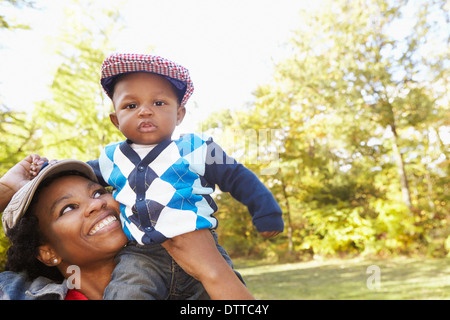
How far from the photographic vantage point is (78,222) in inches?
46.6

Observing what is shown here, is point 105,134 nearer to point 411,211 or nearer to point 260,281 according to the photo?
point 260,281

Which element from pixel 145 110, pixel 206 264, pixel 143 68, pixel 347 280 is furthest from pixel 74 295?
pixel 347 280

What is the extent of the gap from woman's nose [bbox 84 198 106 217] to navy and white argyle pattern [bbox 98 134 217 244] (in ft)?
0.17

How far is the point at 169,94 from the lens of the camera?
4.50 feet

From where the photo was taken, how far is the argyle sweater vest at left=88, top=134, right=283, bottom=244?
1.17 metres

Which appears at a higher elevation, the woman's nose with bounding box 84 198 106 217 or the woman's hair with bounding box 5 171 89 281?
the woman's nose with bounding box 84 198 106 217

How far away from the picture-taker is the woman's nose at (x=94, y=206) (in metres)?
1.20

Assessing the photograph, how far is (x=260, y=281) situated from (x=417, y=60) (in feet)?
28.9

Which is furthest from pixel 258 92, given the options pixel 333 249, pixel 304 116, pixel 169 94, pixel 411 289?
pixel 169 94

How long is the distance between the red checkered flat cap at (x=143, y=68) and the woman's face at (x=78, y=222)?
1.39 ft

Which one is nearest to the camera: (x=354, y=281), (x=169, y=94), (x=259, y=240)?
(x=169, y=94)

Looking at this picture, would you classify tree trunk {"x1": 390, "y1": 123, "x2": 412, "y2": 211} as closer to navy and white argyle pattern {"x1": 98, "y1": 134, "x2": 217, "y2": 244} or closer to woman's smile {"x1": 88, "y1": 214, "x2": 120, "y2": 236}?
navy and white argyle pattern {"x1": 98, "y1": 134, "x2": 217, "y2": 244}

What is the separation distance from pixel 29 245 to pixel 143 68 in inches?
28.8

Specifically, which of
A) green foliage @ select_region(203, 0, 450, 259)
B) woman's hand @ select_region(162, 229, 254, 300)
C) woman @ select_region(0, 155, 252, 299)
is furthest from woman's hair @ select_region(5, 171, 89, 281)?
green foliage @ select_region(203, 0, 450, 259)
